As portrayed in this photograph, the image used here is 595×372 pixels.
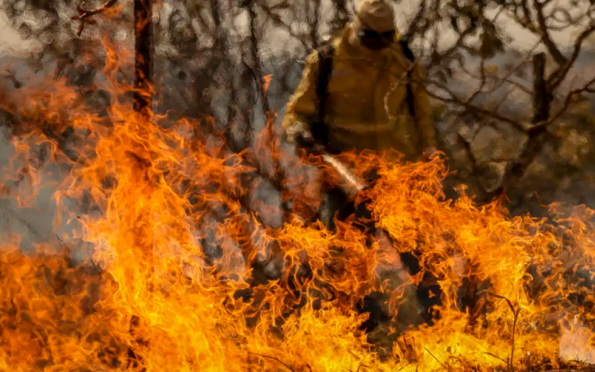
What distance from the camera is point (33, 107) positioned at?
14.0 ft

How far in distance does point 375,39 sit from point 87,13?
2.06 metres

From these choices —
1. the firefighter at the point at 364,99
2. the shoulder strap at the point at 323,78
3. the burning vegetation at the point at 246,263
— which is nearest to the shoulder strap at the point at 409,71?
the firefighter at the point at 364,99

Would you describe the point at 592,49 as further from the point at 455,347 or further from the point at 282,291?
the point at 282,291

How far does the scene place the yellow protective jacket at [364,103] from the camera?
4.40 metres

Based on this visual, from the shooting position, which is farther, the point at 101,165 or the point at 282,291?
the point at 282,291

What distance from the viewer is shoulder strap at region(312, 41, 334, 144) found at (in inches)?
174

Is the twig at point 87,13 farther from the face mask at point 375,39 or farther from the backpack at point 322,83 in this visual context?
the face mask at point 375,39

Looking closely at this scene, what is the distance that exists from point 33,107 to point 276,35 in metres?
1.86

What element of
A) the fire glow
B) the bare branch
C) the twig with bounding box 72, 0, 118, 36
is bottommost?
the fire glow

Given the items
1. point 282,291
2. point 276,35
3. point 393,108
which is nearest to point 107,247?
point 282,291

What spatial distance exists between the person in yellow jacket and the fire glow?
0.19 metres

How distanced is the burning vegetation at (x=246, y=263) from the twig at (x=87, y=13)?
0.85 ft

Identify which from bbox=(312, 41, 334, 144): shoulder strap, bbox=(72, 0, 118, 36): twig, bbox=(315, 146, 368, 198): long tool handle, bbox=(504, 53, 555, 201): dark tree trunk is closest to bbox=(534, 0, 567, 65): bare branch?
bbox=(504, 53, 555, 201): dark tree trunk

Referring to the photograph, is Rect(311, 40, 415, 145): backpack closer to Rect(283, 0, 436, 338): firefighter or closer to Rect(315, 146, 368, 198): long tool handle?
Rect(283, 0, 436, 338): firefighter
